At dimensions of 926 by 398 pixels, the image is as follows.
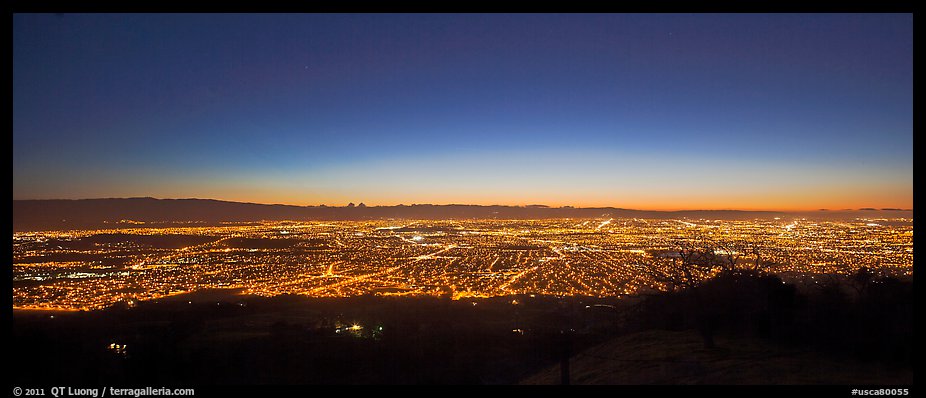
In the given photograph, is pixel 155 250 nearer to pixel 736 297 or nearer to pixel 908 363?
pixel 736 297

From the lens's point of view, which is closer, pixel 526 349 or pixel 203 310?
pixel 526 349

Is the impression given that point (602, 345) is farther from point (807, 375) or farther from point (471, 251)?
point (471, 251)

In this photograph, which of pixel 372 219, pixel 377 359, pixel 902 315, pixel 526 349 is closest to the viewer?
pixel 902 315
